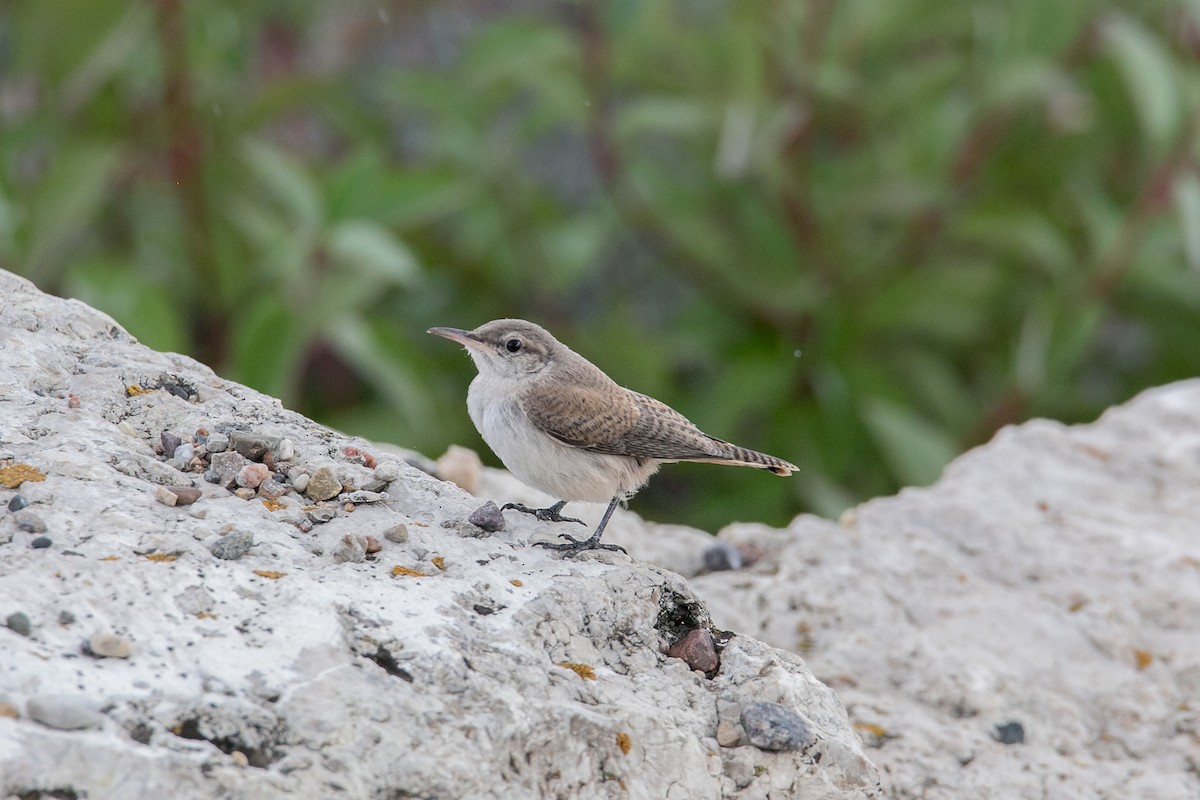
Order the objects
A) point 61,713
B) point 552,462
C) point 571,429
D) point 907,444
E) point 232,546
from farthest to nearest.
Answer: point 907,444 < point 571,429 < point 552,462 < point 232,546 < point 61,713

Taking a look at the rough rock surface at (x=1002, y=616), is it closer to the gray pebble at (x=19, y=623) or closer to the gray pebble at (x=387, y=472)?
the gray pebble at (x=387, y=472)

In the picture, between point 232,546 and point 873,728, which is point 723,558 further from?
point 232,546

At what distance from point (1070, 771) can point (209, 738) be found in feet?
7.34

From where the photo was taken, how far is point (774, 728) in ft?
9.29

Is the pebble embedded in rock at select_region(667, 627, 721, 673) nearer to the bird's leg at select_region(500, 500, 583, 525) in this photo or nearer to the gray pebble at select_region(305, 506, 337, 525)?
the bird's leg at select_region(500, 500, 583, 525)

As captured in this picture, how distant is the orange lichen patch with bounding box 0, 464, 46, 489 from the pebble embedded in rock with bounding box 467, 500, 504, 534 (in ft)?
3.08

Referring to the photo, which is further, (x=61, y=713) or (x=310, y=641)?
(x=310, y=641)

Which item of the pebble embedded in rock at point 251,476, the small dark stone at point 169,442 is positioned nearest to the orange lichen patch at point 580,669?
the pebble embedded in rock at point 251,476

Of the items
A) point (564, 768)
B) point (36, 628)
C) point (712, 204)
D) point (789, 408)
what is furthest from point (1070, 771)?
point (712, 204)

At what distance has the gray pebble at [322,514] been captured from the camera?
119 inches

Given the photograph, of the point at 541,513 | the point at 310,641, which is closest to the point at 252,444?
the point at 310,641

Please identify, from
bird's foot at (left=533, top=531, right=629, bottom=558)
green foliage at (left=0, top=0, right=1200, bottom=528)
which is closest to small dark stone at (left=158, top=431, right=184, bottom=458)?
bird's foot at (left=533, top=531, right=629, bottom=558)

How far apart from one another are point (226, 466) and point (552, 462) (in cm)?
117

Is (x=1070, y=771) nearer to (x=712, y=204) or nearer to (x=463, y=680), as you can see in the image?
(x=463, y=680)
